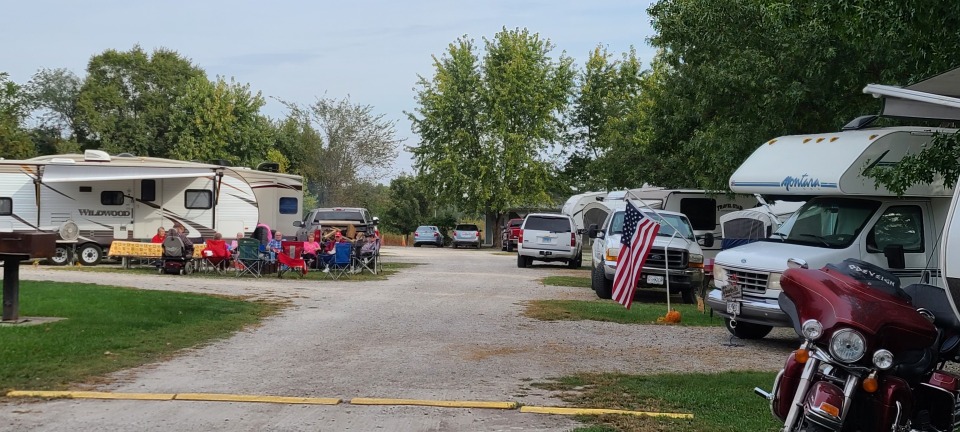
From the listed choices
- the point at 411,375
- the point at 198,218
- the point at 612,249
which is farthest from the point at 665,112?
the point at 411,375

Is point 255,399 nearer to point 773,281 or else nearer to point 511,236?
point 773,281

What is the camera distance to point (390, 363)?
10.0 meters

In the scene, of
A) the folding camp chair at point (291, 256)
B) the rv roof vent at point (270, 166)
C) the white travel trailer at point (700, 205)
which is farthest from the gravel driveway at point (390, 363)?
the rv roof vent at point (270, 166)

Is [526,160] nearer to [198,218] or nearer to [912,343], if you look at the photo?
[198,218]

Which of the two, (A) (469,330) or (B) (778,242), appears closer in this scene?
(B) (778,242)

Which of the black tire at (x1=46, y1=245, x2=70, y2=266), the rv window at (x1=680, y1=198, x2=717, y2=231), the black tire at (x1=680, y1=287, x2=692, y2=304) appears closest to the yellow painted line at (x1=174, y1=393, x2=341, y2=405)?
the black tire at (x1=680, y1=287, x2=692, y2=304)

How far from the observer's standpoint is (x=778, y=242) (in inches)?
490

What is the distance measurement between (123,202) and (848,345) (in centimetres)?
2451

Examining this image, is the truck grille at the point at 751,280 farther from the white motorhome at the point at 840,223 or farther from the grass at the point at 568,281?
the grass at the point at 568,281

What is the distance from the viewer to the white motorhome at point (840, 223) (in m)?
11.4

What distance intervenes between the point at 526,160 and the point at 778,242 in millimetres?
44311

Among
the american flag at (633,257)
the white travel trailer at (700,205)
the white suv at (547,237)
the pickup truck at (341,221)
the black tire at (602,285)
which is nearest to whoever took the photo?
the american flag at (633,257)

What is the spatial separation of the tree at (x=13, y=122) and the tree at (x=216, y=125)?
28.7ft

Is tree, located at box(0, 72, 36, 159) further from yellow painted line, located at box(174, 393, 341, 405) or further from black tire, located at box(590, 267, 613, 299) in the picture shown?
yellow painted line, located at box(174, 393, 341, 405)
